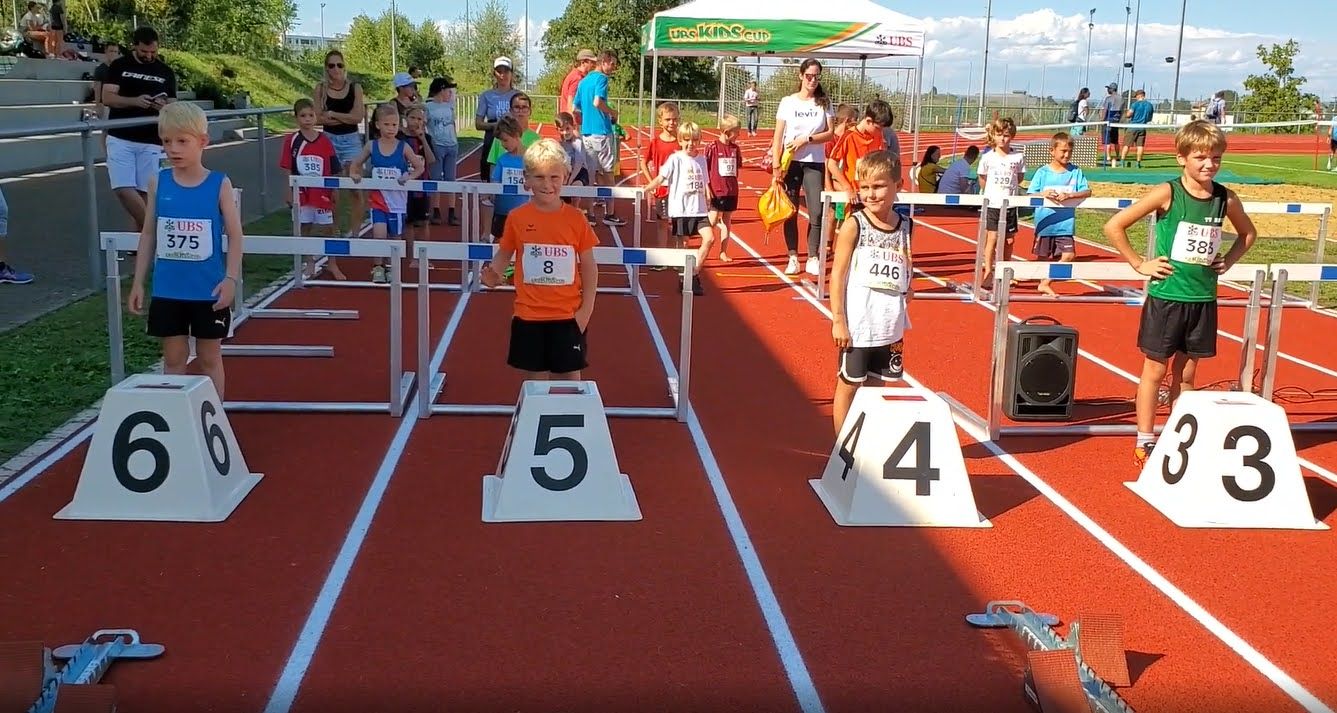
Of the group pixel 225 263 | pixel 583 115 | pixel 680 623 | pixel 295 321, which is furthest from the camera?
pixel 583 115

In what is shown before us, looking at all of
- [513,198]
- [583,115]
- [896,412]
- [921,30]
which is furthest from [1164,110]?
[896,412]

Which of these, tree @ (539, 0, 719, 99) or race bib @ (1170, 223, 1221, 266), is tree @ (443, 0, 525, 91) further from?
race bib @ (1170, 223, 1221, 266)

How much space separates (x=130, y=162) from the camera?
10.5m

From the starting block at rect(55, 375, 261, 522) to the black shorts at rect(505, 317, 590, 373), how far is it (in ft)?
5.36

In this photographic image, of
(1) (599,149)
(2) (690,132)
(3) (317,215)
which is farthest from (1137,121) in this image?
(3) (317,215)

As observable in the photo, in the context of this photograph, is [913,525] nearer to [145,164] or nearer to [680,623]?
[680,623]

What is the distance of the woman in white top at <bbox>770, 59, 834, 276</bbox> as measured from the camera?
1222cm

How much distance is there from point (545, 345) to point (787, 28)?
12.5m

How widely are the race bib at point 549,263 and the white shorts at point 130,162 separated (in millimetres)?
5668

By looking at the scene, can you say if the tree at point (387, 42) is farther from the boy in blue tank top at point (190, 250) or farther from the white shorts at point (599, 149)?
the boy in blue tank top at point (190, 250)

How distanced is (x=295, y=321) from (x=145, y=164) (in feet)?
6.90

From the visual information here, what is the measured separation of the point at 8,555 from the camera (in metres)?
4.98

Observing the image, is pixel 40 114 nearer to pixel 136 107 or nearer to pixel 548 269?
pixel 136 107

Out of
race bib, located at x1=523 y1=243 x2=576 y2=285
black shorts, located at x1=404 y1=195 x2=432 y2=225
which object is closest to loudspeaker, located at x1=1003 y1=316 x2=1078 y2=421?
race bib, located at x1=523 y1=243 x2=576 y2=285
